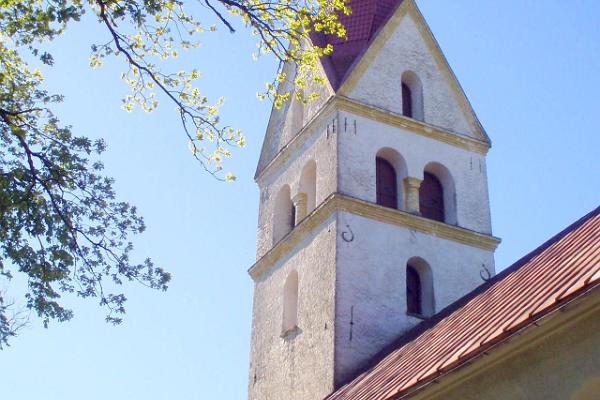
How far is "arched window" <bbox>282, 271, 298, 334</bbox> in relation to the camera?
17.5 meters

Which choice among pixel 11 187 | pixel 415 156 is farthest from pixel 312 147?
pixel 11 187

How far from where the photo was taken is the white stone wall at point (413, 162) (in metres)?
17.5

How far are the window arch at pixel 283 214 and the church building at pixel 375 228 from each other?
0.04 meters

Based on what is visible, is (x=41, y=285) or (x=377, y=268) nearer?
(x=41, y=285)

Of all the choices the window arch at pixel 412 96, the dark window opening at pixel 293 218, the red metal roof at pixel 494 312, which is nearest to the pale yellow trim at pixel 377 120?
the window arch at pixel 412 96

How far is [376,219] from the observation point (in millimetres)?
17016

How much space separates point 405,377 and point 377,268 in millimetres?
5857

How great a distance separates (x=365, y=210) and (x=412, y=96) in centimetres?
410

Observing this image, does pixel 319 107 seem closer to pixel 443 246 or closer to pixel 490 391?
pixel 443 246

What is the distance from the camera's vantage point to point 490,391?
368 inches

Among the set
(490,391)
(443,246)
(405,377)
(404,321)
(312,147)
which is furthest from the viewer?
(312,147)

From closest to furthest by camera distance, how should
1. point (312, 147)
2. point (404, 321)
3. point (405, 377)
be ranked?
1. point (405, 377)
2. point (404, 321)
3. point (312, 147)

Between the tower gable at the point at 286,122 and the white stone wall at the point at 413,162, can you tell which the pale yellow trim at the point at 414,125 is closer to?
the white stone wall at the point at 413,162

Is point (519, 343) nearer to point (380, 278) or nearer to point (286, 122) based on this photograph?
point (380, 278)
